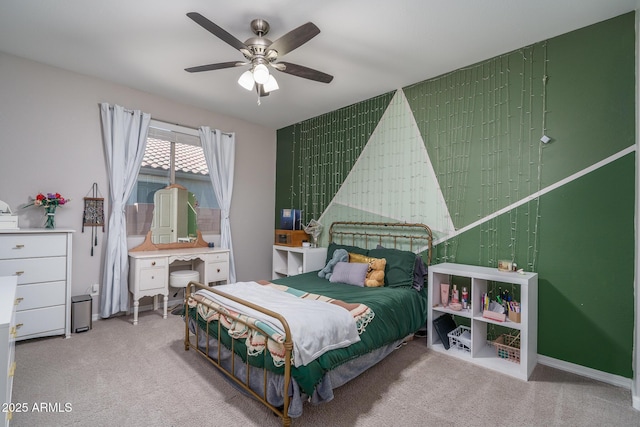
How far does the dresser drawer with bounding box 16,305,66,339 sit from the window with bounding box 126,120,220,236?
1.21 meters

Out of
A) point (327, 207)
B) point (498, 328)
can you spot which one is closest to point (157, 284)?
point (327, 207)

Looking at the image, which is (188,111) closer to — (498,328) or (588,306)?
(498,328)

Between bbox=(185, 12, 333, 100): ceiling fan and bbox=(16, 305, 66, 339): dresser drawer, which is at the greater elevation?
bbox=(185, 12, 333, 100): ceiling fan

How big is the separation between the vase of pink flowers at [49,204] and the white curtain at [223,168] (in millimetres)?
1823

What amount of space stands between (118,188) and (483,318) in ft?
13.9

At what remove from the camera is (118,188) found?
381 centimetres

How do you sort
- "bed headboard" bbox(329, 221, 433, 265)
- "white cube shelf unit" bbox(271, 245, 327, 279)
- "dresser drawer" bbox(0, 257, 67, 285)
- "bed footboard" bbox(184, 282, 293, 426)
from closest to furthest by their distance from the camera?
"bed footboard" bbox(184, 282, 293, 426) → "dresser drawer" bbox(0, 257, 67, 285) → "bed headboard" bbox(329, 221, 433, 265) → "white cube shelf unit" bbox(271, 245, 327, 279)

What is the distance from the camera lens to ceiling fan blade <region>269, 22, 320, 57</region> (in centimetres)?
209

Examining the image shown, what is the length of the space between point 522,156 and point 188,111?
13.8 feet

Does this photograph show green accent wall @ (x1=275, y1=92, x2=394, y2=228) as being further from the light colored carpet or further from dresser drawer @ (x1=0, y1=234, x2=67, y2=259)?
dresser drawer @ (x1=0, y1=234, x2=67, y2=259)

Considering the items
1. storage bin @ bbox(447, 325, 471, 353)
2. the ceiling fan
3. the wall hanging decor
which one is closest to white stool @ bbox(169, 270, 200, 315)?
the wall hanging decor

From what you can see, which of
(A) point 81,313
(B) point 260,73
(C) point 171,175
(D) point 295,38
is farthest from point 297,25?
(A) point 81,313

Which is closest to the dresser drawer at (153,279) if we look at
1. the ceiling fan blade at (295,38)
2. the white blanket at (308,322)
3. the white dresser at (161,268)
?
the white dresser at (161,268)

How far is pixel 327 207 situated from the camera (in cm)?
472
